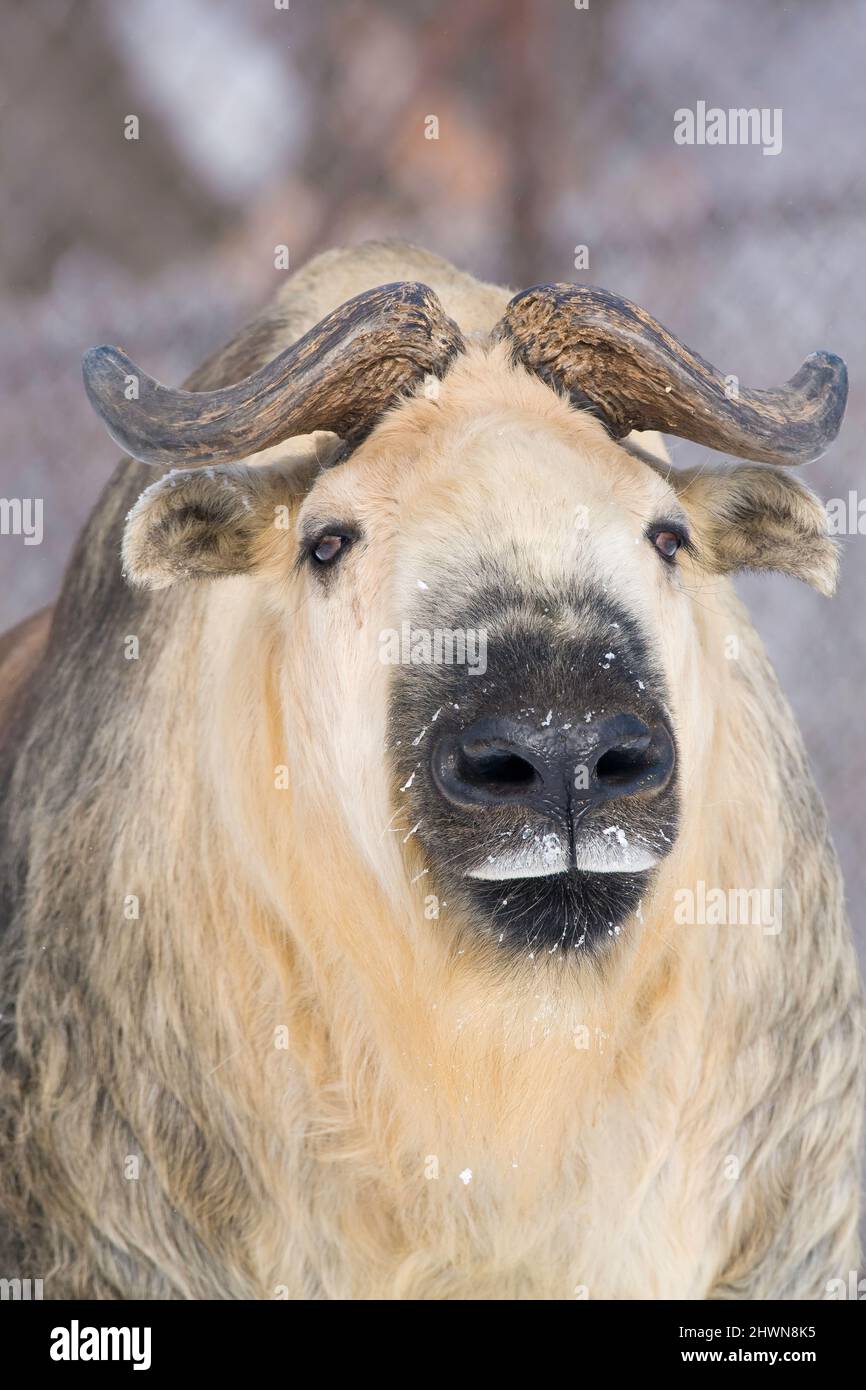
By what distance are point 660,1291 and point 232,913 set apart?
3.96 ft

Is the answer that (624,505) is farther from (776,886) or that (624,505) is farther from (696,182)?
(696,182)

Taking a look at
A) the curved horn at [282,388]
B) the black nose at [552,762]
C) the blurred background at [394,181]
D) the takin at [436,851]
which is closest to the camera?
the black nose at [552,762]

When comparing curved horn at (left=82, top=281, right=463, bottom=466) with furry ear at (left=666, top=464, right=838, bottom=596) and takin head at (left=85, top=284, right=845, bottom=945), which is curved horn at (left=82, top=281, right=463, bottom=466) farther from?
furry ear at (left=666, top=464, right=838, bottom=596)

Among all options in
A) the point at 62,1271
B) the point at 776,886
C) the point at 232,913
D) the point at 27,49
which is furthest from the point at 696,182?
the point at 62,1271

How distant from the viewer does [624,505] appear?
2.80 metres

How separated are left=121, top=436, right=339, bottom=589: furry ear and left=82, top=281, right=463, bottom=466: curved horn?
0.12 m

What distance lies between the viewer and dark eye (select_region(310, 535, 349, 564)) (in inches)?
114

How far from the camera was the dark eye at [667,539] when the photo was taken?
2.89 meters

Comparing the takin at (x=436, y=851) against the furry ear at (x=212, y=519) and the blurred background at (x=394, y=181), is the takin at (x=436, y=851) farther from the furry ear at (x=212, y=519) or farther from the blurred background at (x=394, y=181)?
the blurred background at (x=394, y=181)


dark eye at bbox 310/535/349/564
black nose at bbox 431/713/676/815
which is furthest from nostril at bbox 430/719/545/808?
dark eye at bbox 310/535/349/564

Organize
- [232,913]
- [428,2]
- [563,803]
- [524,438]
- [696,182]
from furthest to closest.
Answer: [428,2] → [696,182] → [232,913] → [524,438] → [563,803]

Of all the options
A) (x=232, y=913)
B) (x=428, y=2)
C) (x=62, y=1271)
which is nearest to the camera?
(x=232, y=913)

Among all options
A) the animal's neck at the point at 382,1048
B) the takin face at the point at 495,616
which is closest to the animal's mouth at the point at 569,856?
the takin face at the point at 495,616

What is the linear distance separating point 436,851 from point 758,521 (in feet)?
3.75
